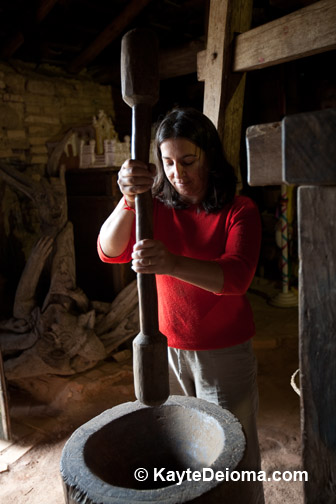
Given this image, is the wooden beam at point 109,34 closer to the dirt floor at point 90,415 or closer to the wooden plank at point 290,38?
the wooden plank at point 290,38

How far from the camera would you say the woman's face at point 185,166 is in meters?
1.65

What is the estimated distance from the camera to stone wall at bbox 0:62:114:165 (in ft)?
16.9

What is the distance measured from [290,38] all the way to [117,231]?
50.7 inches

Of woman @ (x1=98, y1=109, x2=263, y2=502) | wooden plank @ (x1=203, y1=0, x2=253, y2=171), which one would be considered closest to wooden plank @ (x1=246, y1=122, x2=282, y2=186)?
woman @ (x1=98, y1=109, x2=263, y2=502)

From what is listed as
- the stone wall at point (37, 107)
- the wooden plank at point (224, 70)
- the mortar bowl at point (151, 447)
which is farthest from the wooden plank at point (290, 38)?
the stone wall at point (37, 107)

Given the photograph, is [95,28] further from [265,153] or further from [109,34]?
[265,153]

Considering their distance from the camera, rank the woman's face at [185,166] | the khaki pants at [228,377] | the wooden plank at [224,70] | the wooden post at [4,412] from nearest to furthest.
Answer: the woman's face at [185,166]
the khaki pants at [228,377]
the wooden plank at [224,70]
the wooden post at [4,412]

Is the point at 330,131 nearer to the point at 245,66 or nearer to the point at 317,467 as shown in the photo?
the point at 317,467

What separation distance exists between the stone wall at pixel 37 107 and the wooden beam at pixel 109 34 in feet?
1.04

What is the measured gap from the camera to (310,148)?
822 mm

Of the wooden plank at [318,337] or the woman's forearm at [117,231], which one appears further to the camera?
the woman's forearm at [117,231]

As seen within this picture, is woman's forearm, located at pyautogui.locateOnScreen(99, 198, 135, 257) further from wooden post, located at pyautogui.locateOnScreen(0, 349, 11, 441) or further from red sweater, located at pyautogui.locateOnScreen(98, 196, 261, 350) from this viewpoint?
wooden post, located at pyautogui.locateOnScreen(0, 349, 11, 441)

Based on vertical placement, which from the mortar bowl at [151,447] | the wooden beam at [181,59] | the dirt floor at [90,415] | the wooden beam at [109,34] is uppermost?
the wooden beam at [109,34]

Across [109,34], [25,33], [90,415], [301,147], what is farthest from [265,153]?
[109,34]
